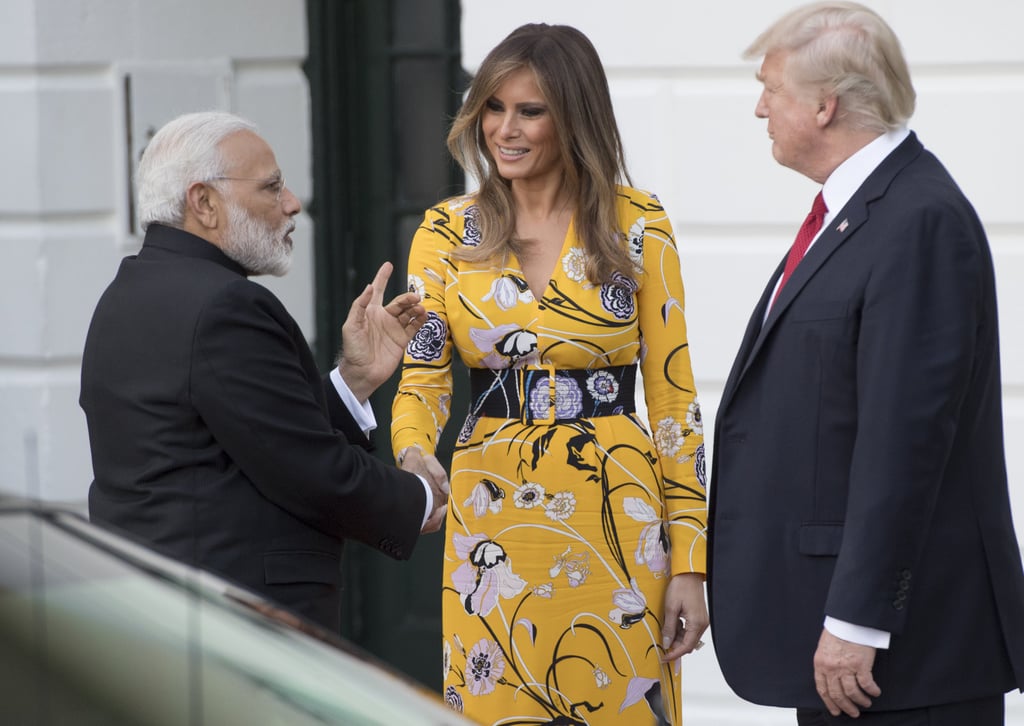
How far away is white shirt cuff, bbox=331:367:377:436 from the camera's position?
10.4 ft

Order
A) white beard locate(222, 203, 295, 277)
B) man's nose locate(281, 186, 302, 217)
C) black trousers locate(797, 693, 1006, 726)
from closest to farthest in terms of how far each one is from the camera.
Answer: black trousers locate(797, 693, 1006, 726)
white beard locate(222, 203, 295, 277)
man's nose locate(281, 186, 302, 217)

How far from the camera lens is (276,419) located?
8.84 feet

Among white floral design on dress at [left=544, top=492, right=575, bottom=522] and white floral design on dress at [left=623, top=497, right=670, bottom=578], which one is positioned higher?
white floral design on dress at [left=544, top=492, right=575, bottom=522]

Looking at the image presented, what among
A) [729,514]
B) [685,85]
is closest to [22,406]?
[685,85]

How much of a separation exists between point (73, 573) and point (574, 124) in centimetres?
178

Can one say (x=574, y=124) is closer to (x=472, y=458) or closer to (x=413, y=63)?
(x=472, y=458)

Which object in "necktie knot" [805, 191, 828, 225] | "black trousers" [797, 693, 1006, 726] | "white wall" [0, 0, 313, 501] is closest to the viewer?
"black trousers" [797, 693, 1006, 726]

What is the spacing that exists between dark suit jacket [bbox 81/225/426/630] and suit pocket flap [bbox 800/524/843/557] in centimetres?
79

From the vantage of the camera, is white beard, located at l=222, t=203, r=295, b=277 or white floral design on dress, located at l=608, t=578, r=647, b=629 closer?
white beard, located at l=222, t=203, r=295, b=277

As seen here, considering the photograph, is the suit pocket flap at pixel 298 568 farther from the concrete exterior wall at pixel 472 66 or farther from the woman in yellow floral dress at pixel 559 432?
the concrete exterior wall at pixel 472 66

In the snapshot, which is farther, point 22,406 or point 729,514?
point 22,406

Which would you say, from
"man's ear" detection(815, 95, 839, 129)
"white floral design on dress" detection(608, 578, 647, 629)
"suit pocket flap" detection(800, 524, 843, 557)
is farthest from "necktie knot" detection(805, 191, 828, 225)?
"white floral design on dress" detection(608, 578, 647, 629)

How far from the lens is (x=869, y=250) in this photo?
8.07 feet

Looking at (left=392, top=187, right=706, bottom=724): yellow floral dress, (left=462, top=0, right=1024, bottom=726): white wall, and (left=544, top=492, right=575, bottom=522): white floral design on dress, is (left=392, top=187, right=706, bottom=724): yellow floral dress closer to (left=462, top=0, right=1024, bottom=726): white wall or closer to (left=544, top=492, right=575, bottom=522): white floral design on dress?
(left=544, top=492, right=575, bottom=522): white floral design on dress
